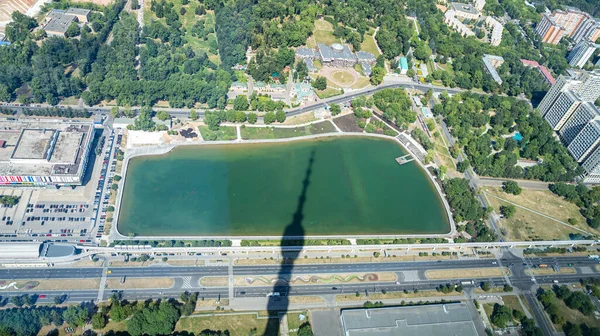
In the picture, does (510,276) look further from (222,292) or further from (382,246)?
(222,292)

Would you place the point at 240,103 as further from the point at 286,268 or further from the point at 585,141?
the point at 585,141

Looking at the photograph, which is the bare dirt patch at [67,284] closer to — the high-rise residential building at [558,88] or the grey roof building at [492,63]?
the high-rise residential building at [558,88]

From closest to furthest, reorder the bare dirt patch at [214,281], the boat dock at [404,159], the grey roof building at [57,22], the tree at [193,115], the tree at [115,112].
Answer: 1. the bare dirt patch at [214,281]
2. the tree at [115,112]
3. the boat dock at [404,159]
4. the tree at [193,115]
5. the grey roof building at [57,22]

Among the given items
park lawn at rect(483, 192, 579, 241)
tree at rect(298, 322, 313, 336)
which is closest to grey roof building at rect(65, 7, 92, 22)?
tree at rect(298, 322, 313, 336)

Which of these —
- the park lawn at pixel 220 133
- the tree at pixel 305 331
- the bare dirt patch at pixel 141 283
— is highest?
the tree at pixel 305 331

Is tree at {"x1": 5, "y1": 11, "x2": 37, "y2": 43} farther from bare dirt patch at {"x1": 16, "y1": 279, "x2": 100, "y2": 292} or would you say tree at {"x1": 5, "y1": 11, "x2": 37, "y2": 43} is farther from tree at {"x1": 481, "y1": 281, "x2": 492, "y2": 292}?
tree at {"x1": 481, "y1": 281, "x2": 492, "y2": 292}

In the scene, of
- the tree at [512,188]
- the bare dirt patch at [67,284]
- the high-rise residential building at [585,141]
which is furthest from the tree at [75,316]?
the high-rise residential building at [585,141]
